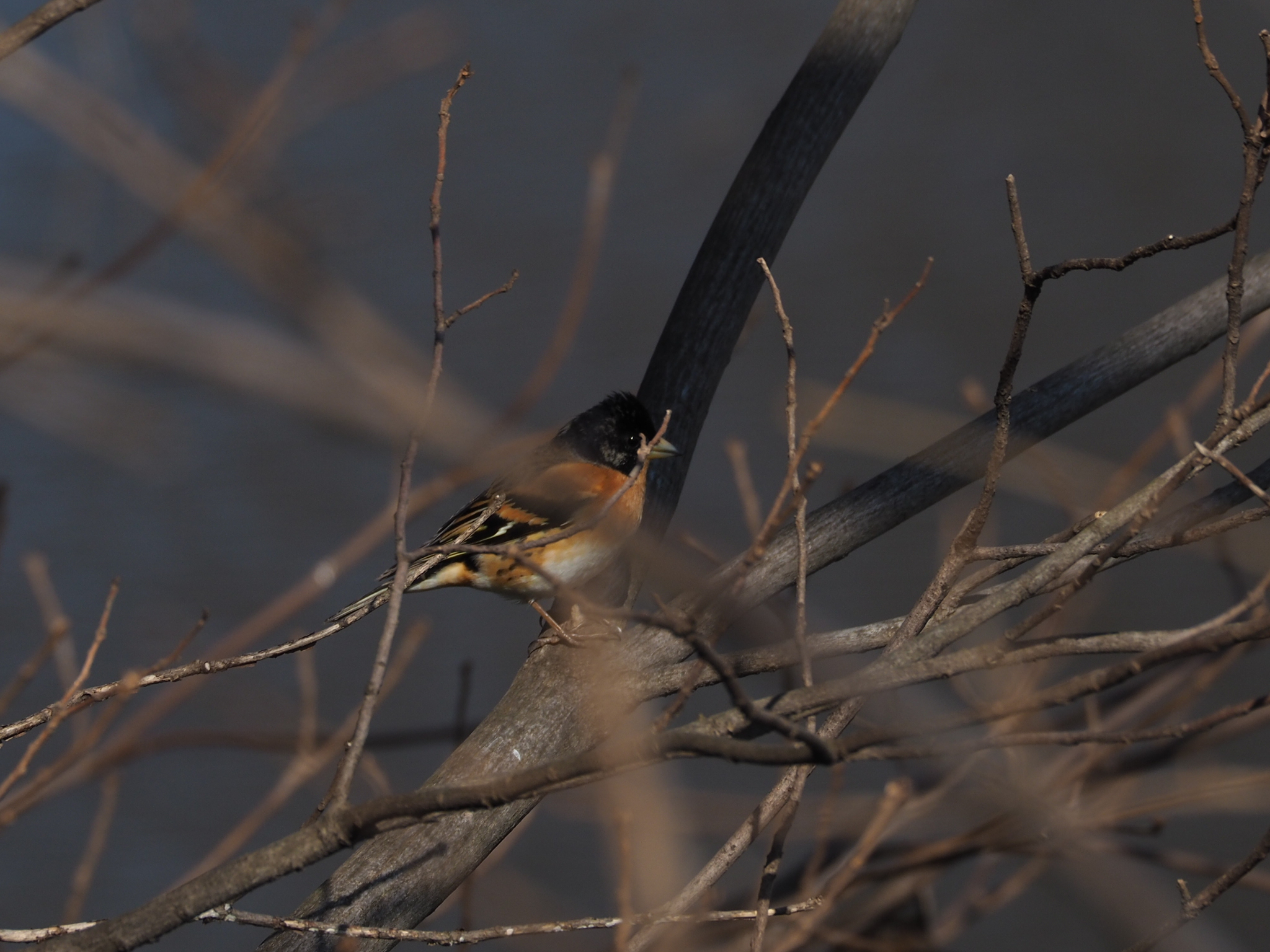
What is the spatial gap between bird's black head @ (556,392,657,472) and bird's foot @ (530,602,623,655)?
1.98 feet

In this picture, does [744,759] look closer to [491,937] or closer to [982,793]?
[491,937]

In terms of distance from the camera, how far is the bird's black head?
138 inches

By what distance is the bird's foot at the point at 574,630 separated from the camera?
2.62 metres

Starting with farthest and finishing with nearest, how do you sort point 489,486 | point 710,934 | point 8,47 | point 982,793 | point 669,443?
1. point 489,486
2. point 669,443
3. point 710,934
4. point 982,793
5. point 8,47

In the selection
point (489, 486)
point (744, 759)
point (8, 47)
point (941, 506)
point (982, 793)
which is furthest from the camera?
point (941, 506)

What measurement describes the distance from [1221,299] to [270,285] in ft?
7.45

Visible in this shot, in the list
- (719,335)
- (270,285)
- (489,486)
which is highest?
(489,486)

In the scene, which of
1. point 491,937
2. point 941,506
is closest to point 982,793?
point 491,937

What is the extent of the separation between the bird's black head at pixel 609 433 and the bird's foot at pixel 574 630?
604 millimetres

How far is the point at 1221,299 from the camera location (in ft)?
7.94

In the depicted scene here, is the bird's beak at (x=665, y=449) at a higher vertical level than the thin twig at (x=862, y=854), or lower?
higher

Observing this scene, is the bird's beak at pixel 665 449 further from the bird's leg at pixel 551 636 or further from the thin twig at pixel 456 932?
the thin twig at pixel 456 932

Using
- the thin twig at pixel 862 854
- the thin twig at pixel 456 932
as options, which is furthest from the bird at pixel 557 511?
the thin twig at pixel 456 932

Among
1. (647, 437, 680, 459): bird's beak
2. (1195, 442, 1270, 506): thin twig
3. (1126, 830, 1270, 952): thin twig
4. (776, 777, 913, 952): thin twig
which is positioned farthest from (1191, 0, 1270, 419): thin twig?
(647, 437, 680, 459): bird's beak
